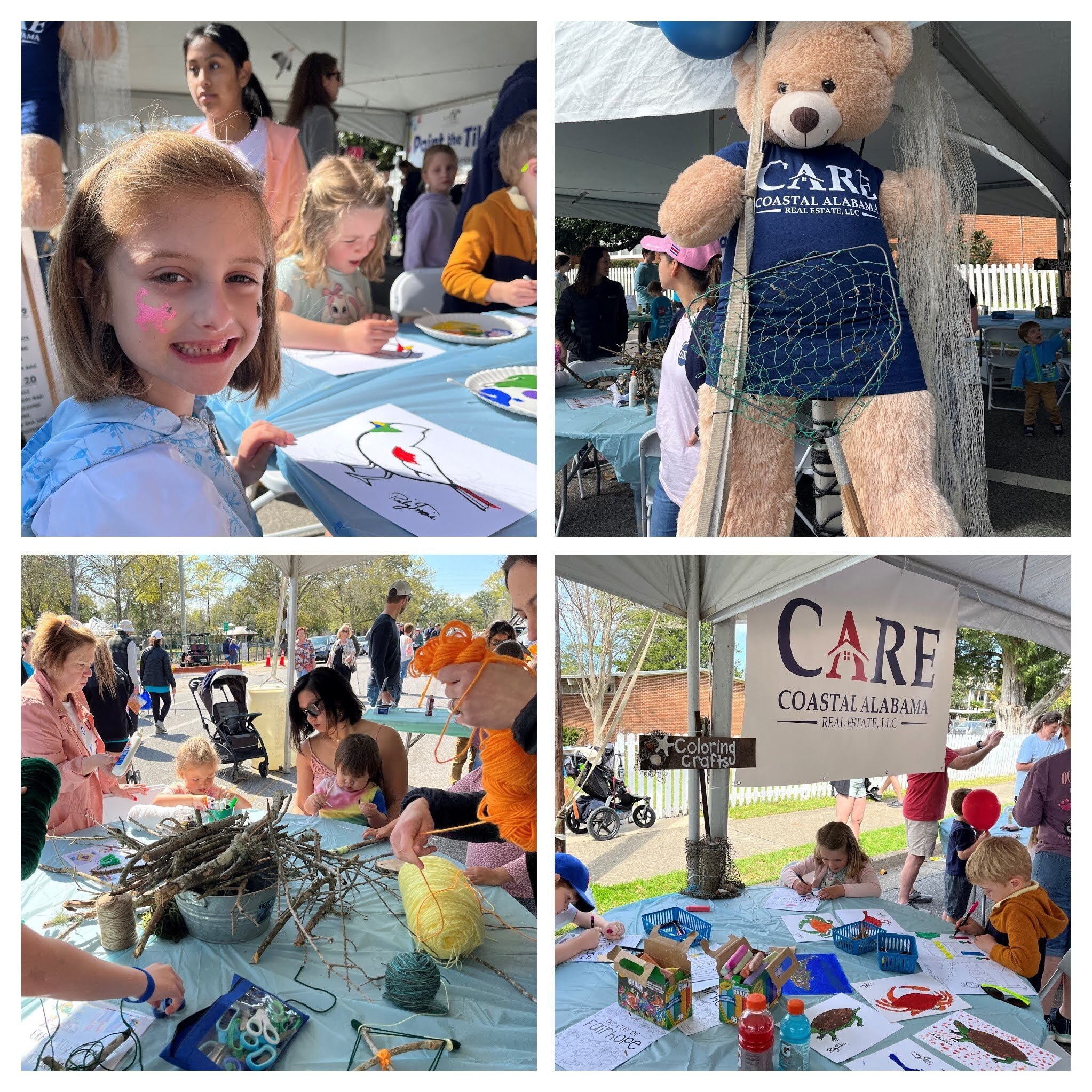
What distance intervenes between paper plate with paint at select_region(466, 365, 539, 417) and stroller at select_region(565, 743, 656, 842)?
1.37 m

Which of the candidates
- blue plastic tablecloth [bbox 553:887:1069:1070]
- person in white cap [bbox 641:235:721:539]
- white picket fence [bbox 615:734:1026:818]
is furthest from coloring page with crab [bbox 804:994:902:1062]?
white picket fence [bbox 615:734:1026:818]

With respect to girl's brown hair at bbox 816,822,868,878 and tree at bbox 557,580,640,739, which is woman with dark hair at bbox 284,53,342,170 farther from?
girl's brown hair at bbox 816,822,868,878

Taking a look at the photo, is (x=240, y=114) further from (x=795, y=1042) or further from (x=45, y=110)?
(x=795, y=1042)

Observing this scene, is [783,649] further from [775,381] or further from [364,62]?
[364,62]

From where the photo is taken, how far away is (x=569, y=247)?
1.51 m

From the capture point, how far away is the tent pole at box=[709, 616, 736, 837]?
1876mm

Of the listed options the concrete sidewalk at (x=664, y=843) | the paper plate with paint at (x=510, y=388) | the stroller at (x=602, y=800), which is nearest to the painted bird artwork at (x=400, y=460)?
the paper plate with paint at (x=510, y=388)

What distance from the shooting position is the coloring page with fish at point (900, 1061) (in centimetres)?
116

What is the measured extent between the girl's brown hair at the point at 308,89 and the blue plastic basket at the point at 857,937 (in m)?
1.61

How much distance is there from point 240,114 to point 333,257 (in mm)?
210

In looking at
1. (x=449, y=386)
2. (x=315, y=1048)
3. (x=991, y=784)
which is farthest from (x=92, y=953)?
(x=991, y=784)

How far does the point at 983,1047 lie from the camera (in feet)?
3.90
